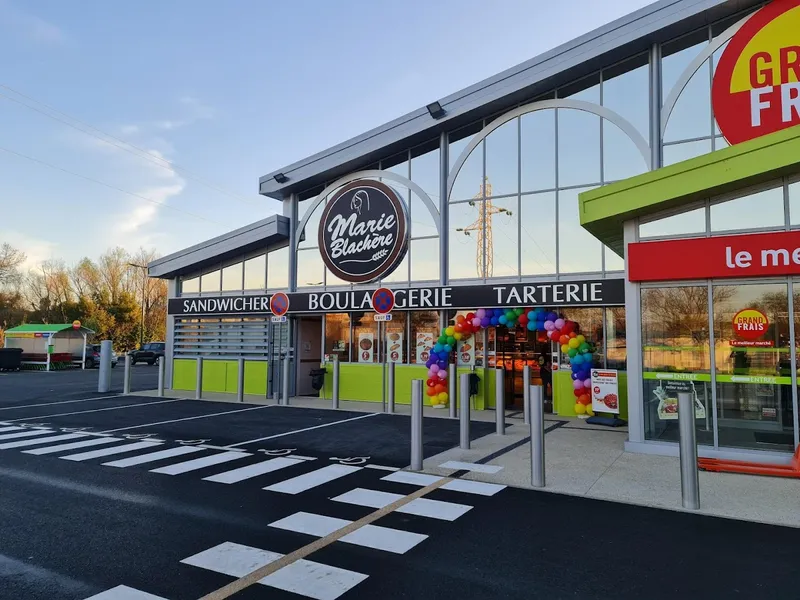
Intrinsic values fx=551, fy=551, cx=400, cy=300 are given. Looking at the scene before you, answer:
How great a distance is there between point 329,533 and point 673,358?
6180mm

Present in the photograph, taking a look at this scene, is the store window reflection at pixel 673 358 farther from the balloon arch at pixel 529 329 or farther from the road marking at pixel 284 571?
the road marking at pixel 284 571

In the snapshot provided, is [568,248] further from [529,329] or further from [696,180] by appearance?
[696,180]

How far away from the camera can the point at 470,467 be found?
7.90 meters

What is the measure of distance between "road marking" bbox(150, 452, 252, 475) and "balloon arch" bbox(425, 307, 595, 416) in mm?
6530

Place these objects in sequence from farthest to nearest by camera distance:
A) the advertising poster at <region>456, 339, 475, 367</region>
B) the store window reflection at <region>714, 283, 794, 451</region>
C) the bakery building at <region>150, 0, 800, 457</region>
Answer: the advertising poster at <region>456, 339, 475, 367</region>, the bakery building at <region>150, 0, 800, 457</region>, the store window reflection at <region>714, 283, 794, 451</region>

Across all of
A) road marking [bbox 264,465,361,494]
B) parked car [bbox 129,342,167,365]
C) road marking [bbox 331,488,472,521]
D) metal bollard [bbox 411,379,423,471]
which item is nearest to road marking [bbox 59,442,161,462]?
road marking [bbox 264,465,361,494]

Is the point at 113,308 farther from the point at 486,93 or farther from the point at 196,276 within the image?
the point at 486,93

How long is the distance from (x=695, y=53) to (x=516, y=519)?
1201cm

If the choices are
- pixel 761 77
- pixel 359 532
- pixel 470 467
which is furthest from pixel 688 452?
pixel 761 77

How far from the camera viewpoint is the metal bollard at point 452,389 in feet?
43.3

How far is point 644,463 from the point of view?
8.09 metres

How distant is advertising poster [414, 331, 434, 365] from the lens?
50.5 feet

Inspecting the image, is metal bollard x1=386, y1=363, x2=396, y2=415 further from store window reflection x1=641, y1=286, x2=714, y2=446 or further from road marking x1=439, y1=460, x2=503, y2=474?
store window reflection x1=641, y1=286, x2=714, y2=446

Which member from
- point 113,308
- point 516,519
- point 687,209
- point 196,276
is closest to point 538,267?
point 687,209
